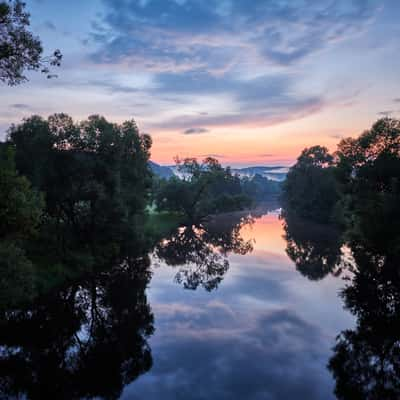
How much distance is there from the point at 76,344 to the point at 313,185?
294 ft

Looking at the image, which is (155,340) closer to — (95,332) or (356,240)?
(95,332)

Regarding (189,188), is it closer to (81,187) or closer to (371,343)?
(81,187)

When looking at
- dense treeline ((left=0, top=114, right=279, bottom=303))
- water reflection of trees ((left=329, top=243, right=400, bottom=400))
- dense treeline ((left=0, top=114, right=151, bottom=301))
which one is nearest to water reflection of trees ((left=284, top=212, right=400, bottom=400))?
water reflection of trees ((left=329, top=243, right=400, bottom=400))

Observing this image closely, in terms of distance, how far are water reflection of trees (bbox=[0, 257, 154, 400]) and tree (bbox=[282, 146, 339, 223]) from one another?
237 feet

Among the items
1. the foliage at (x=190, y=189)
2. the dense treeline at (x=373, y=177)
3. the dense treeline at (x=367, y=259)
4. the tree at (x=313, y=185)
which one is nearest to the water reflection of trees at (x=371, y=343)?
the dense treeline at (x=367, y=259)

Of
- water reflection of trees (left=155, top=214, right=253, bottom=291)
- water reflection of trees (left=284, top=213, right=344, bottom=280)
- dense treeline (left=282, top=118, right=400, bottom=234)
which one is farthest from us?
water reflection of trees (left=284, top=213, right=344, bottom=280)

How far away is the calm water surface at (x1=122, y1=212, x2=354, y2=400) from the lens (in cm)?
1359

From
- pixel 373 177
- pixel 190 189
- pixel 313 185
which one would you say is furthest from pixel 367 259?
pixel 313 185

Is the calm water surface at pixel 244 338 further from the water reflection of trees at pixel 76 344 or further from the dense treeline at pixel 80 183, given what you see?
the dense treeline at pixel 80 183

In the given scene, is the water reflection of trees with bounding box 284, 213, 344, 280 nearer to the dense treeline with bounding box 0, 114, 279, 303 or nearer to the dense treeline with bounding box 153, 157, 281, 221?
the dense treeline with bounding box 0, 114, 279, 303

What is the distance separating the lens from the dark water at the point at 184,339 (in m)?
13.6

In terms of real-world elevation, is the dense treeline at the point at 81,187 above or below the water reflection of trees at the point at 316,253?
above

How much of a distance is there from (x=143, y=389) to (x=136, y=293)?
13.2m

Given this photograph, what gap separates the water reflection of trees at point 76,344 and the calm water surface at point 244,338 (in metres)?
1.00
